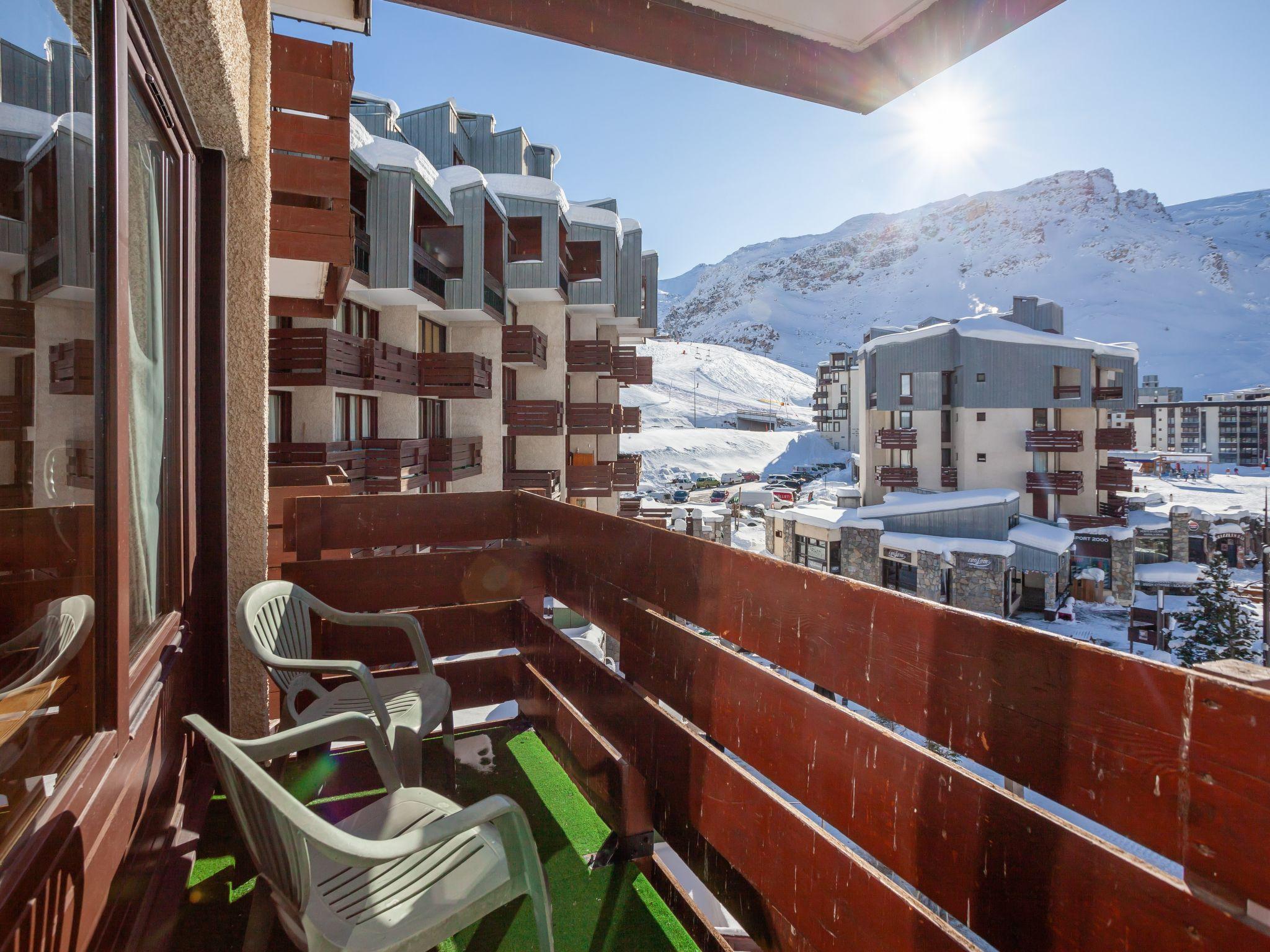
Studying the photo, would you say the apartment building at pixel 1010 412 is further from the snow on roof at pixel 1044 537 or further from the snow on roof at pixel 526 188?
the snow on roof at pixel 526 188

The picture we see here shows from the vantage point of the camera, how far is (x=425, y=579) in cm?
321

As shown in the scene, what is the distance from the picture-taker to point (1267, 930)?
Answer: 30.2 inches

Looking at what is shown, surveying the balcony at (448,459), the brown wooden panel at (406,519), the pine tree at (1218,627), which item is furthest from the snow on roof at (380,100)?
the pine tree at (1218,627)

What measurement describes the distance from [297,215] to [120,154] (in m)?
4.44

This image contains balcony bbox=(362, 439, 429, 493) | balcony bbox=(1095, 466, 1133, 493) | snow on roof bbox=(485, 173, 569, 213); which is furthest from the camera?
balcony bbox=(1095, 466, 1133, 493)

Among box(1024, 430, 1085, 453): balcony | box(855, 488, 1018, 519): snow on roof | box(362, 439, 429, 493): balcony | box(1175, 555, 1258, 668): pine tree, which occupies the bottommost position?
box(1175, 555, 1258, 668): pine tree

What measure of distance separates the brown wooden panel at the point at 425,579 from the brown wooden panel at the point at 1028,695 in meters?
1.64

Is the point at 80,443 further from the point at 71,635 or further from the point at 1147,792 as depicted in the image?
the point at 1147,792

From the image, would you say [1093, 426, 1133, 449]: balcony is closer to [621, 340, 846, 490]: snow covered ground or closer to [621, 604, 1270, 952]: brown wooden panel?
[621, 340, 846, 490]: snow covered ground

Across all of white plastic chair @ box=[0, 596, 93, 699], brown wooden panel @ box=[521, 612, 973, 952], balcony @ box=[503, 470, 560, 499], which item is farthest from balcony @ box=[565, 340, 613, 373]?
white plastic chair @ box=[0, 596, 93, 699]

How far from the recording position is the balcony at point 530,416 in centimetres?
1563

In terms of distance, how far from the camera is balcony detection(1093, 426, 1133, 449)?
21.9 m

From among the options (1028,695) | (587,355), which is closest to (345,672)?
(1028,695)

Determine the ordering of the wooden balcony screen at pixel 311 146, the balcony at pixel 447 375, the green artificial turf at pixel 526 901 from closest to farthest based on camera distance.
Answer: the green artificial turf at pixel 526 901
the wooden balcony screen at pixel 311 146
the balcony at pixel 447 375
